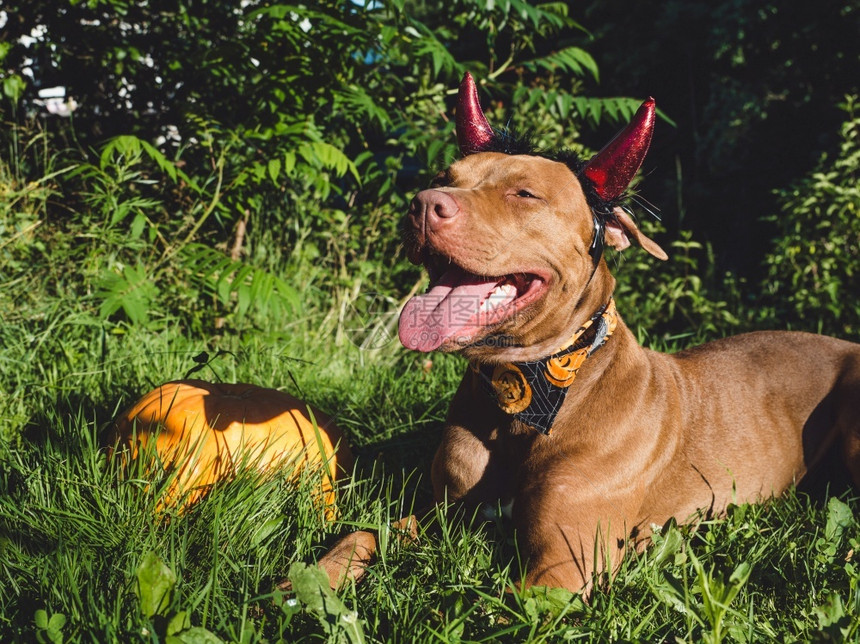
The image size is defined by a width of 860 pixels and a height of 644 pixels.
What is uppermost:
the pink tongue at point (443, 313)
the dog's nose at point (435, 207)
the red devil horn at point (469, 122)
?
the red devil horn at point (469, 122)

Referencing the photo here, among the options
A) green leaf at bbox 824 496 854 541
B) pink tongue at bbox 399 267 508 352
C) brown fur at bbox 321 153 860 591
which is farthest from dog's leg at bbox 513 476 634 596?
green leaf at bbox 824 496 854 541

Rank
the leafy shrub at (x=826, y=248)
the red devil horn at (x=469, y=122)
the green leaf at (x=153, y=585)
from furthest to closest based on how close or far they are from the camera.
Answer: the leafy shrub at (x=826, y=248)
the red devil horn at (x=469, y=122)
the green leaf at (x=153, y=585)

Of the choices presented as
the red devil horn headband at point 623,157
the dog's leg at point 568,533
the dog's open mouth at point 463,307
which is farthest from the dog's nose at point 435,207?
the dog's leg at point 568,533

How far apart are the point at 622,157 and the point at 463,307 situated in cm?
71

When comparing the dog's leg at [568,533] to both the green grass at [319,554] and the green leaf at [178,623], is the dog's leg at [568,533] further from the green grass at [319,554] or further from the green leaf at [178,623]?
the green leaf at [178,623]

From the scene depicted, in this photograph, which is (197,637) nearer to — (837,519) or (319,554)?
(319,554)

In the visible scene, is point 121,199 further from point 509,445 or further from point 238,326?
point 509,445

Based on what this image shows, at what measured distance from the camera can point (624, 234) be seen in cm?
259

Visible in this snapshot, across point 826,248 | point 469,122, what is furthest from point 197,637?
point 826,248

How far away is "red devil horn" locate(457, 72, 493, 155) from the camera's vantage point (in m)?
2.71

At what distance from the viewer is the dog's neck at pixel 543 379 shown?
2334mm

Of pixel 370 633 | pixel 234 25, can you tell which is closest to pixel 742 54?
pixel 234 25

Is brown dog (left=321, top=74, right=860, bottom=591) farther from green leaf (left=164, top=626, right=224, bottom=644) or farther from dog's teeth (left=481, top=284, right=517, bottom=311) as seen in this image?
green leaf (left=164, top=626, right=224, bottom=644)

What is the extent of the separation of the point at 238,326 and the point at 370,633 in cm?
268
